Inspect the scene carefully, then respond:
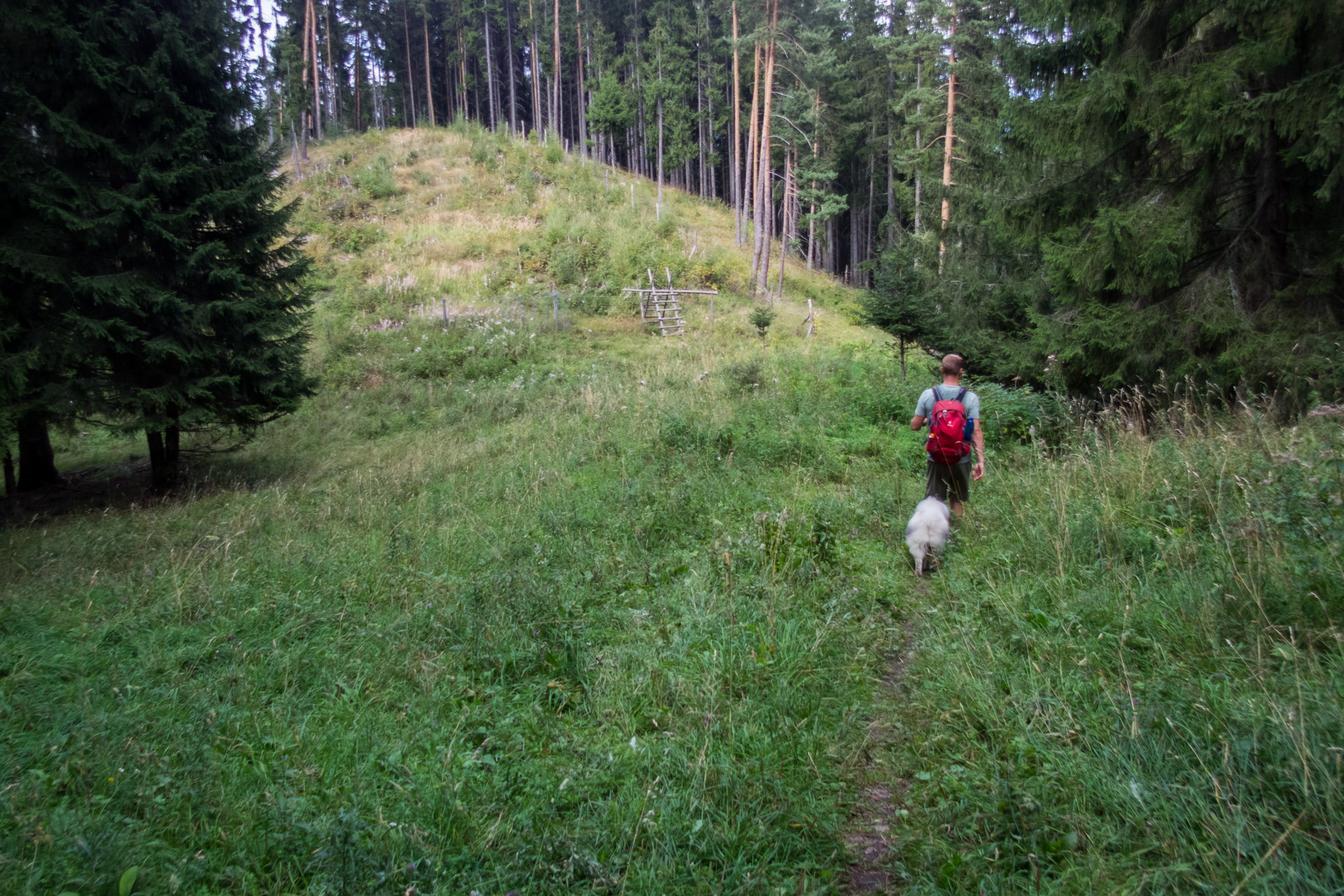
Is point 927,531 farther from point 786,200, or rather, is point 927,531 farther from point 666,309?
point 786,200

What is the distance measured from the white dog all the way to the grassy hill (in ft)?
0.87

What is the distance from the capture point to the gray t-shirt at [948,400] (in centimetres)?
552

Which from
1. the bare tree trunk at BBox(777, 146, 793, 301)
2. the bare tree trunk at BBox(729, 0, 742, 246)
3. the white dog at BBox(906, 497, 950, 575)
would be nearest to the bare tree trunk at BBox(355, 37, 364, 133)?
the bare tree trunk at BBox(729, 0, 742, 246)

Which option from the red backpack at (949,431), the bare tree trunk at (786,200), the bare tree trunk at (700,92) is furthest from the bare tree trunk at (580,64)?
the red backpack at (949,431)

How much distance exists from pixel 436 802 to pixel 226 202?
382 inches

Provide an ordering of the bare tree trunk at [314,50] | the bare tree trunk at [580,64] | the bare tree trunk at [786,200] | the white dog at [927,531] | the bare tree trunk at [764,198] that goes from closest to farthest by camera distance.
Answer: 1. the white dog at [927,531]
2. the bare tree trunk at [764,198]
3. the bare tree trunk at [786,200]
4. the bare tree trunk at [314,50]
5. the bare tree trunk at [580,64]

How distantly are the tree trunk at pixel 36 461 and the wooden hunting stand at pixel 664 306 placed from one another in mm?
15134

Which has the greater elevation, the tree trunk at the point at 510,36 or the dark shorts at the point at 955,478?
the tree trunk at the point at 510,36

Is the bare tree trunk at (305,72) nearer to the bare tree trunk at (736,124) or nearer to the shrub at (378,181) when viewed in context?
the shrub at (378,181)

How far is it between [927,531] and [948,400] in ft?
4.43

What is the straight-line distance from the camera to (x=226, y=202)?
8.97 meters

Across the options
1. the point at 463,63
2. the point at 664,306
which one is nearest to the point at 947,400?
the point at 664,306

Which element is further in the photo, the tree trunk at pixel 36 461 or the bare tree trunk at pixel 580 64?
the bare tree trunk at pixel 580 64

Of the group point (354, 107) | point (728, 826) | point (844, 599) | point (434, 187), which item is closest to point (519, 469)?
point (844, 599)
